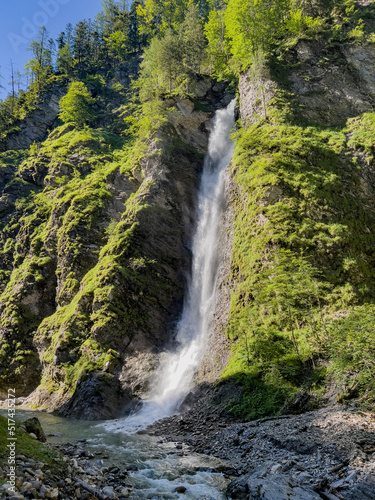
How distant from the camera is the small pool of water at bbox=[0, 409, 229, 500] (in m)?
6.80

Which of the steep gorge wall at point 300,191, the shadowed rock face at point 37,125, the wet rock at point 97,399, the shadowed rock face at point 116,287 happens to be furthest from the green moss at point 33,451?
the shadowed rock face at point 37,125

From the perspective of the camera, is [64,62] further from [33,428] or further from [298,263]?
[33,428]

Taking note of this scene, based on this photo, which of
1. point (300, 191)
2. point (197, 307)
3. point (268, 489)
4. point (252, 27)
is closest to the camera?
point (268, 489)

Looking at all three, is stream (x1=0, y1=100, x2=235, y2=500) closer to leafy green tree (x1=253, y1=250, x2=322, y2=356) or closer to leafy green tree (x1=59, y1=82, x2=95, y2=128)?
leafy green tree (x1=253, y1=250, x2=322, y2=356)

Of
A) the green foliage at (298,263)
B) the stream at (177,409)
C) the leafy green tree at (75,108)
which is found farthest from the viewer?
the leafy green tree at (75,108)

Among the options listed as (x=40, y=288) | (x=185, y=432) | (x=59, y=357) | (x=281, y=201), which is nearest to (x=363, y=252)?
(x=281, y=201)

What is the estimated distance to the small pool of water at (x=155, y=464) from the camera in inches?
268

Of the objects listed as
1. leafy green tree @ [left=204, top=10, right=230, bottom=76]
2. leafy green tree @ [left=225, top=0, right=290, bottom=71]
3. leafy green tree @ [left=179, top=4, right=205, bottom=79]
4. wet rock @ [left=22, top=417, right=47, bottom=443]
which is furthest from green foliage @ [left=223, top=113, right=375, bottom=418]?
leafy green tree @ [left=179, top=4, right=205, bottom=79]

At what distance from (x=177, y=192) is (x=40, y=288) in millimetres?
14928

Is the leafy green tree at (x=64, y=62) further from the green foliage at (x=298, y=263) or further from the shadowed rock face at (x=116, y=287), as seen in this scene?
the green foliage at (x=298, y=263)

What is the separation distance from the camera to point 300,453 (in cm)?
768

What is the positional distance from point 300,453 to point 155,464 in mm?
3791

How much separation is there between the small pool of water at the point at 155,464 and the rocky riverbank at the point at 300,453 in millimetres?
574

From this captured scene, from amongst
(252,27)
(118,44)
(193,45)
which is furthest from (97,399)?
(118,44)
